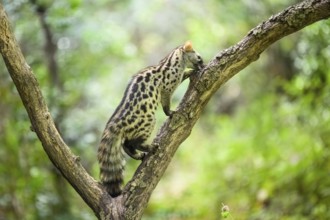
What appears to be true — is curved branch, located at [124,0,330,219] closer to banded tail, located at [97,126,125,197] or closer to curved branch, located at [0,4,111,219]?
banded tail, located at [97,126,125,197]

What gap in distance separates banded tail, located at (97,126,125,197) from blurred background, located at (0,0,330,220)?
1969mm

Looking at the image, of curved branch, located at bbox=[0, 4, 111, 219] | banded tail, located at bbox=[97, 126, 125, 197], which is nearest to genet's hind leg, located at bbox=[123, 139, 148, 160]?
banded tail, located at bbox=[97, 126, 125, 197]

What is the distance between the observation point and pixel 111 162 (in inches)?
155

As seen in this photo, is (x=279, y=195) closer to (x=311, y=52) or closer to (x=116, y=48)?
(x=311, y=52)

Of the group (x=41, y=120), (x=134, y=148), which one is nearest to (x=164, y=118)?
(x=134, y=148)

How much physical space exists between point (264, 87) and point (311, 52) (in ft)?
9.24

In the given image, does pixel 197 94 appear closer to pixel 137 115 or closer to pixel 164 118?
pixel 137 115

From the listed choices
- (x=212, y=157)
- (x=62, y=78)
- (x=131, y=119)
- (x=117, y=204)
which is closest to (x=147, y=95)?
(x=131, y=119)

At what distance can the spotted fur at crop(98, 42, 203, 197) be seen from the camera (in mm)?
3971

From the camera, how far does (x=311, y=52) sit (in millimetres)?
7020

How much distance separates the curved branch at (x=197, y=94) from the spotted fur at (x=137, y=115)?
0.40 feet

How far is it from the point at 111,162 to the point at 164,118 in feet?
12.1

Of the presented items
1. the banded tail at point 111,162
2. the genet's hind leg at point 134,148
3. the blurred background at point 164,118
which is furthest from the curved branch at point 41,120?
the blurred background at point 164,118

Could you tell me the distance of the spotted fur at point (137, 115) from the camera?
3971 millimetres
